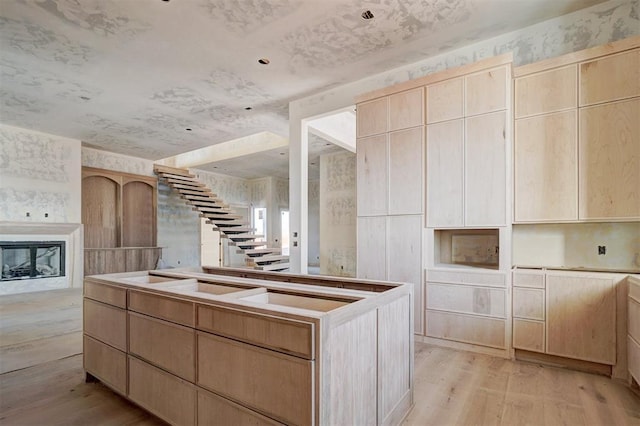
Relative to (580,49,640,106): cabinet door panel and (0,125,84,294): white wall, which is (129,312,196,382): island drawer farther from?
(0,125,84,294): white wall

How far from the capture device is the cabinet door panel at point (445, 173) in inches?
131

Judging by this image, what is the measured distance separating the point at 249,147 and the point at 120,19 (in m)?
5.31

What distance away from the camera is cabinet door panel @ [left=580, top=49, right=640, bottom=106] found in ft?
8.76

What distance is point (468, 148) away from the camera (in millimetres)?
3295

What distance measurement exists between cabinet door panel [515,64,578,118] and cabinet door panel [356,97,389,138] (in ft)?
4.40

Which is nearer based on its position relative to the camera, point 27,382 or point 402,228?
point 27,382

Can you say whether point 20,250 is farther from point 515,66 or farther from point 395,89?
point 515,66

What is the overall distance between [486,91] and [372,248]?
2.05 m

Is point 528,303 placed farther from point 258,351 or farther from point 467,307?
point 258,351

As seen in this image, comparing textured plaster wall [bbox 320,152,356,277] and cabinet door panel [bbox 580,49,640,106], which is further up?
cabinet door panel [bbox 580,49,640,106]

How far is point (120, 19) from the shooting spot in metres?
3.16

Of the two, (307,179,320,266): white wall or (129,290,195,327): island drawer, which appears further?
(307,179,320,266): white wall

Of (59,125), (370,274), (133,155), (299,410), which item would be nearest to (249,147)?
(133,155)

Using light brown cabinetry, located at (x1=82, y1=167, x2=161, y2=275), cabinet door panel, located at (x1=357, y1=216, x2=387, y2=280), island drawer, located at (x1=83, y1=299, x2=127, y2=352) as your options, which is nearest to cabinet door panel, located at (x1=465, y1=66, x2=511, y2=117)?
cabinet door panel, located at (x1=357, y1=216, x2=387, y2=280)
